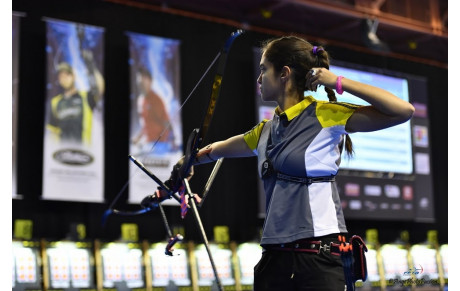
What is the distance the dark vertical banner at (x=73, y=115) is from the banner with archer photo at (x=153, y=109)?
341 mm

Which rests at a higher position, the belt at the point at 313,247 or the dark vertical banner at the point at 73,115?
the dark vertical banner at the point at 73,115

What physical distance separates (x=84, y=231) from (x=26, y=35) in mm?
1757

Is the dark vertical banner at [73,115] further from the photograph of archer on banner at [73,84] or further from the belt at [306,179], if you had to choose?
the belt at [306,179]

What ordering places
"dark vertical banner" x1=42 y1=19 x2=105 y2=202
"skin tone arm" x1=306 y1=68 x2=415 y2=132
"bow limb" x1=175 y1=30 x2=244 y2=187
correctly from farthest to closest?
"dark vertical banner" x1=42 y1=19 x2=105 y2=202
"bow limb" x1=175 y1=30 x2=244 y2=187
"skin tone arm" x1=306 y1=68 x2=415 y2=132

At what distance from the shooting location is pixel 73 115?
20.1 ft

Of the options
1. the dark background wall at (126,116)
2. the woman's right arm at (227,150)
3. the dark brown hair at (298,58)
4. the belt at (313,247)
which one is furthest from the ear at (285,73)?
the dark background wall at (126,116)

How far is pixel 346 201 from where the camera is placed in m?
7.68

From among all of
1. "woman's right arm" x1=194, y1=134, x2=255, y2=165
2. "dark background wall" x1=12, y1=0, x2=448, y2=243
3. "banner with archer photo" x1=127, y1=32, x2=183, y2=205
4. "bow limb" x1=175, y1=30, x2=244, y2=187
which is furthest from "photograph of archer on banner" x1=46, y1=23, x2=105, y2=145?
"bow limb" x1=175, y1=30, x2=244, y2=187

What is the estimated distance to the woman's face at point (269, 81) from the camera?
226 cm

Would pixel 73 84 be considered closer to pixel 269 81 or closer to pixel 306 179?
pixel 269 81

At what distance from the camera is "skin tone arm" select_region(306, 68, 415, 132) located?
78.5 inches

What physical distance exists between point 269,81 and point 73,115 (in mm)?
4139

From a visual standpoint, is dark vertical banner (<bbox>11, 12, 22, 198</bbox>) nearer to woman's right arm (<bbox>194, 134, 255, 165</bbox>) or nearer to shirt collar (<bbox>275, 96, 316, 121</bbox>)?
woman's right arm (<bbox>194, 134, 255, 165</bbox>)

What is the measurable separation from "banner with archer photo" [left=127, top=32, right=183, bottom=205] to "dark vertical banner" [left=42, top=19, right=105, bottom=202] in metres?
0.34
